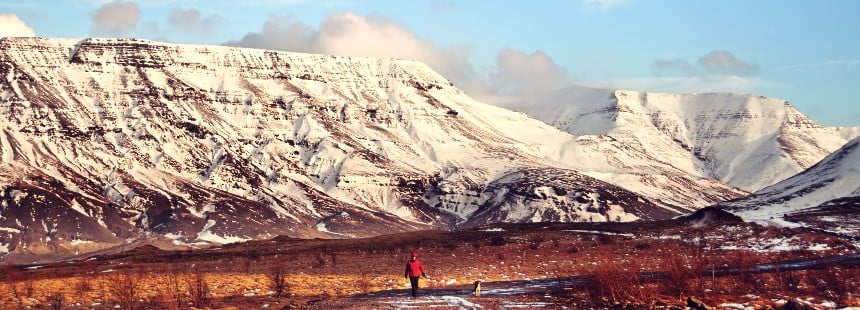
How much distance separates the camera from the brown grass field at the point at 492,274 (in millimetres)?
44119

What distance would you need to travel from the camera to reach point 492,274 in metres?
65.8

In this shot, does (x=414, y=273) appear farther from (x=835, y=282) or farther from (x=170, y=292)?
(x=835, y=282)

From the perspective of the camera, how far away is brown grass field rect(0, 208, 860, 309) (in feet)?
145

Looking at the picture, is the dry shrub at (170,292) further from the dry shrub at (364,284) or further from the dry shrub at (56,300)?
the dry shrub at (364,284)

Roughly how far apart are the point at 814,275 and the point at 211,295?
93.2 feet

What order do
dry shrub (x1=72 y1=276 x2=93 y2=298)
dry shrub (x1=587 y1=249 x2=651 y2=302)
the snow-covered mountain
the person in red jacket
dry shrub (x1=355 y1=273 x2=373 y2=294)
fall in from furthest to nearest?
the snow-covered mountain < dry shrub (x1=355 y1=273 x2=373 y2=294) < dry shrub (x1=72 y1=276 x2=93 y2=298) < the person in red jacket < dry shrub (x1=587 y1=249 x2=651 y2=302)

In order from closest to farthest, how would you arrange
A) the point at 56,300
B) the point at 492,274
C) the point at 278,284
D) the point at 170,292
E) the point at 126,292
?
the point at 126,292 → the point at 170,292 → the point at 56,300 → the point at 278,284 → the point at 492,274

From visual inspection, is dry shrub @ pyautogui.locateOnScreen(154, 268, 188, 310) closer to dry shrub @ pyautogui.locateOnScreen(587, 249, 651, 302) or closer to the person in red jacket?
the person in red jacket

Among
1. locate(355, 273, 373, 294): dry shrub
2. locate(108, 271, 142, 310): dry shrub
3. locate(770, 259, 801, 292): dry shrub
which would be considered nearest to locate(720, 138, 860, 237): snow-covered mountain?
locate(770, 259, 801, 292): dry shrub

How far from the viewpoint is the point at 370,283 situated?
→ 195ft

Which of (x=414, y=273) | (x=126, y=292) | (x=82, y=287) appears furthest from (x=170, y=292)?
(x=414, y=273)

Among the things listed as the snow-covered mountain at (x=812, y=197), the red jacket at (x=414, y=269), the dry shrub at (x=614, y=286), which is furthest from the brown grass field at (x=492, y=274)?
the snow-covered mountain at (x=812, y=197)

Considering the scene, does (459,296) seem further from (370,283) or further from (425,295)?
(370,283)

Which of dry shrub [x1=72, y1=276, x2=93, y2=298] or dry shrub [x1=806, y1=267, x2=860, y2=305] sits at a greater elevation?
dry shrub [x1=72, y1=276, x2=93, y2=298]
